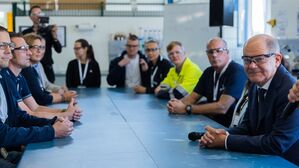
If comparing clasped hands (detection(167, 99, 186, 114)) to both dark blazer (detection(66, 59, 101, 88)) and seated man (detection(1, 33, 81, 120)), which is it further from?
dark blazer (detection(66, 59, 101, 88))

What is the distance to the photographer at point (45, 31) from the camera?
6.34 meters

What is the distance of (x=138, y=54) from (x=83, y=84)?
36.2 inches

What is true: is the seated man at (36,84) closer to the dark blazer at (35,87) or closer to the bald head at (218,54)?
the dark blazer at (35,87)

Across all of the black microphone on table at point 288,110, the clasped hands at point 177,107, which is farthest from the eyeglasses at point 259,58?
the clasped hands at point 177,107

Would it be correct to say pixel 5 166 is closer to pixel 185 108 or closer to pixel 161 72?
pixel 185 108

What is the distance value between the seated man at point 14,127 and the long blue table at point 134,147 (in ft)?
0.17

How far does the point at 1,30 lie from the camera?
2.74 meters

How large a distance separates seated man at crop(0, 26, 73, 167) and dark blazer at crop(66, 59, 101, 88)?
317 cm

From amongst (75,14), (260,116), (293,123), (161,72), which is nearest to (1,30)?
(260,116)

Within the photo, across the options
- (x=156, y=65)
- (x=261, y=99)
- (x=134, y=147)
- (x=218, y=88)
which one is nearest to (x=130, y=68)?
(x=156, y=65)

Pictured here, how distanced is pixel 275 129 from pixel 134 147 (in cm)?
74

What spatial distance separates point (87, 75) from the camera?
615cm

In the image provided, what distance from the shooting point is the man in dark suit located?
6.69 feet

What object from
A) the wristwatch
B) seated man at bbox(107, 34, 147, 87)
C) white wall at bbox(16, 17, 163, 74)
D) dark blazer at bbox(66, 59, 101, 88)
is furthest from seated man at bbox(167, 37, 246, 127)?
white wall at bbox(16, 17, 163, 74)
